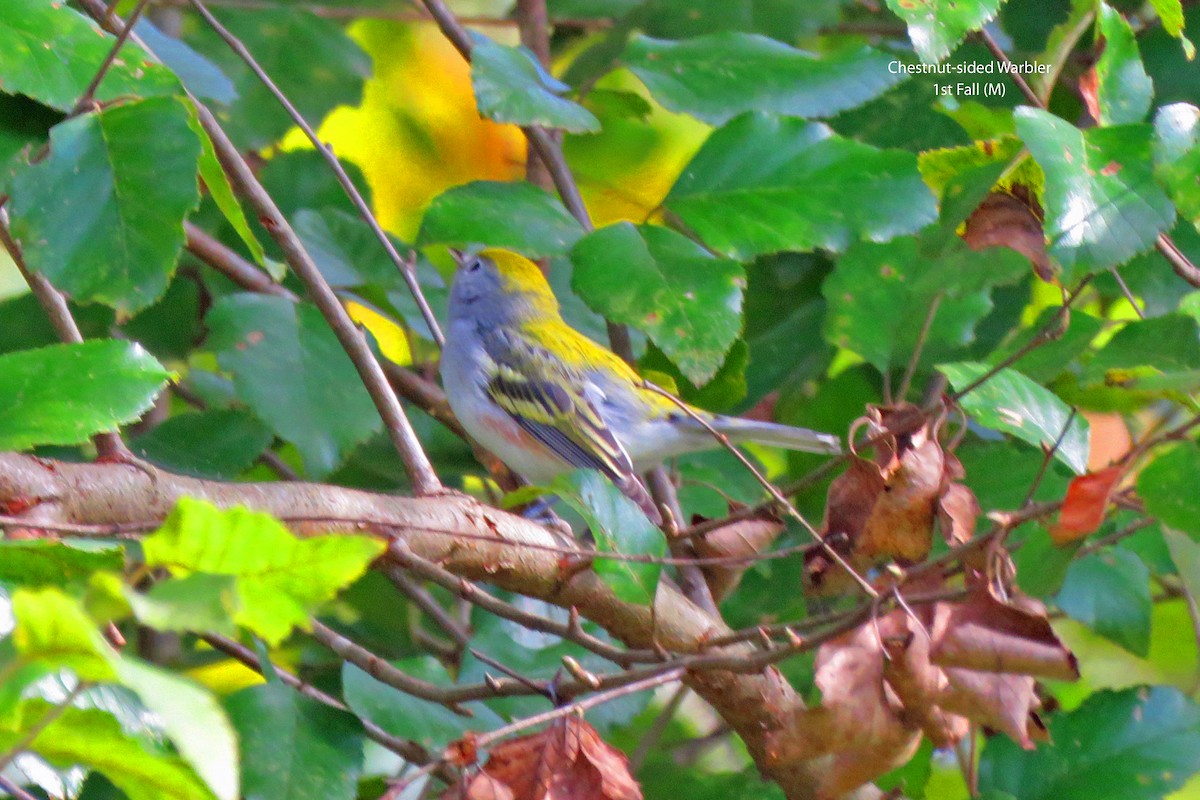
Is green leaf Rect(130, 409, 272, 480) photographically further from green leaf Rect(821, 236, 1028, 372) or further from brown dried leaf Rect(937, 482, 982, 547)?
brown dried leaf Rect(937, 482, 982, 547)

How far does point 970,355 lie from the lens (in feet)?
6.54

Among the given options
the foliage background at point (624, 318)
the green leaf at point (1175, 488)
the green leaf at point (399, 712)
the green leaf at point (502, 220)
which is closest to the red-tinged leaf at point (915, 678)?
the foliage background at point (624, 318)

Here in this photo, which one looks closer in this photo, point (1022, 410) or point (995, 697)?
point (995, 697)

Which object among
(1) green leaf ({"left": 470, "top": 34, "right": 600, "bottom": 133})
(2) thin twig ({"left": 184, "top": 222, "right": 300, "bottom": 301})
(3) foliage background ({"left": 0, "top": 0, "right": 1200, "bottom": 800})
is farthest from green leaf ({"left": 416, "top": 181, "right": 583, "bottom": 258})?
(2) thin twig ({"left": 184, "top": 222, "right": 300, "bottom": 301})

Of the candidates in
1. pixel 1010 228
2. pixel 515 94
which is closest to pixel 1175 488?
pixel 1010 228

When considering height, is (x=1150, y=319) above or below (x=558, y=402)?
above

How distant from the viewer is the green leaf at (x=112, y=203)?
45.9 inches

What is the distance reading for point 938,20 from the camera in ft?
4.02

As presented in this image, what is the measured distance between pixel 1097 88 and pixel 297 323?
1.08 meters

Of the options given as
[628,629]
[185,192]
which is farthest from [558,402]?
[185,192]

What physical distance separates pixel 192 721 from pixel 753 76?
1.33 meters

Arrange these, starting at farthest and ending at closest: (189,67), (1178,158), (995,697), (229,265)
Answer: (229,265) → (189,67) → (1178,158) → (995,697)

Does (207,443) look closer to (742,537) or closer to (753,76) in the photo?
(742,537)

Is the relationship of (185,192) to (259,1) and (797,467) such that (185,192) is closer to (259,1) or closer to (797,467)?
(797,467)
